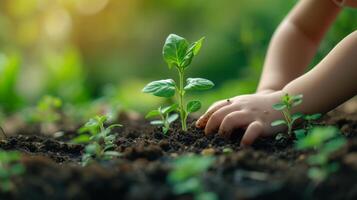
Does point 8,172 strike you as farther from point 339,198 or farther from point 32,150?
point 339,198

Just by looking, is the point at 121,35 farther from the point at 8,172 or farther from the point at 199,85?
the point at 8,172

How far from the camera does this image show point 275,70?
2186 millimetres

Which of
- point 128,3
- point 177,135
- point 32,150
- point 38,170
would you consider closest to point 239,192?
point 38,170

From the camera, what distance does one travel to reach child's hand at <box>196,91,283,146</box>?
1.58 meters

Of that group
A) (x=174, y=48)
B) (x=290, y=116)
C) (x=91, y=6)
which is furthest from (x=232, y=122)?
(x=91, y=6)

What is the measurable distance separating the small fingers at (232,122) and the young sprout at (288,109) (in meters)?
0.09

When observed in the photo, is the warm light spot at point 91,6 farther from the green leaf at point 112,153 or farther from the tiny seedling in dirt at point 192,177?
the tiny seedling in dirt at point 192,177

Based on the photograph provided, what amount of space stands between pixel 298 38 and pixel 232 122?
0.82 meters

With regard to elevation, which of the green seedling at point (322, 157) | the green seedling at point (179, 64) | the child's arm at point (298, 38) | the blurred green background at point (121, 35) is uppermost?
the blurred green background at point (121, 35)

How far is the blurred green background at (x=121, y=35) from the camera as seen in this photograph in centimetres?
643

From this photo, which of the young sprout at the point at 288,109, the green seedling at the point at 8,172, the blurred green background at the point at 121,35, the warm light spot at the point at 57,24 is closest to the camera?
the green seedling at the point at 8,172

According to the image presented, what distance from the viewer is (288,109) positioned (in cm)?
156

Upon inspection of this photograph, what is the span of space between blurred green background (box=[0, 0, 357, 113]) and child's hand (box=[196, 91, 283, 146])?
353 centimetres

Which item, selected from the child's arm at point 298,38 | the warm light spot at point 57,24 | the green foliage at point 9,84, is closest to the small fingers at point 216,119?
the child's arm at point 298,38
